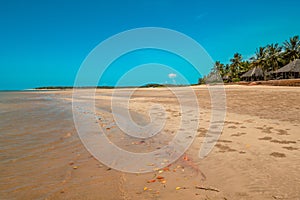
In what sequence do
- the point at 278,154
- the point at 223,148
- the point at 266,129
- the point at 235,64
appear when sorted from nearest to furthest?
1. the point at 278,154
2. the point at 223,148
3. the point at 266,129
4. the point at 235,64

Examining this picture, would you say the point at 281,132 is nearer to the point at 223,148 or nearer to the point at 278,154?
the point at 278,154

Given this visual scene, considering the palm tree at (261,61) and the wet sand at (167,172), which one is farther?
the palm tree at (261,61)

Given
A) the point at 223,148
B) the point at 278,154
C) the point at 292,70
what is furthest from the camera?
the point at 292,70

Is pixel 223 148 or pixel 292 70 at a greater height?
pixel 292 70

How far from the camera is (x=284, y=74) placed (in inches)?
1900

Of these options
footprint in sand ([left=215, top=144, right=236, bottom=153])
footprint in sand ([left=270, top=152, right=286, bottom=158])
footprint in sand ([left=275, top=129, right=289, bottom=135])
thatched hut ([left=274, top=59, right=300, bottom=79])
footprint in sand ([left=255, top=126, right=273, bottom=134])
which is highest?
thatched hut ([left=274, top=59, right=300, bottom=79])

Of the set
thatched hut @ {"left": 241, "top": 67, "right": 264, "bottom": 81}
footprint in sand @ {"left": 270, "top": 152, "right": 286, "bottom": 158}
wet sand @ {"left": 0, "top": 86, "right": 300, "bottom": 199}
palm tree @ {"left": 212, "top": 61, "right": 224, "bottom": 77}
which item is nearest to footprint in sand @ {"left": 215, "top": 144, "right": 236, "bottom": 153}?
wet sand @ {"left": 0, "top": 86, "right": 300, "bottom": 199}

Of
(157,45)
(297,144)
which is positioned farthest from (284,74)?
(297,144)

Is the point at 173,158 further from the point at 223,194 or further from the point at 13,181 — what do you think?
the point at 13,181

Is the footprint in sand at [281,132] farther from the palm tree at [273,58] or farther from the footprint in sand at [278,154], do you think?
the palm tree at [273,58]

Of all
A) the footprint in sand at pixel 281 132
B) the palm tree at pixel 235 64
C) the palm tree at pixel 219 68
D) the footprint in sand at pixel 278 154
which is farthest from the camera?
the palm tree at pixel 219 68

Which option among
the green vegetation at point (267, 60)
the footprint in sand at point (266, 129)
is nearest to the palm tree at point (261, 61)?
the green vegetation at point (267, 60)

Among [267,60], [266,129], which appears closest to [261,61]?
[267,60]

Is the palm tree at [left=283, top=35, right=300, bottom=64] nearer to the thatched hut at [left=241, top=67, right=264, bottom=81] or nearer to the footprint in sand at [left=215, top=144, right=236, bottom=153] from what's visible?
the thatched hut at [left=241, top=67, right=264, bottom=81]
